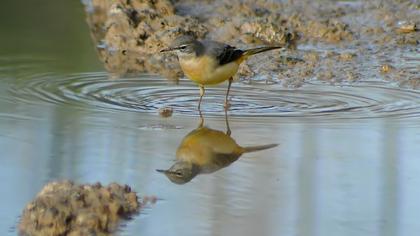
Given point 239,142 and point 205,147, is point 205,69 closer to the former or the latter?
→ point 239,142

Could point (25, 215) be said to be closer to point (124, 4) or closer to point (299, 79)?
point (299, 79)

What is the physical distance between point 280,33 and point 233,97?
7.85ft

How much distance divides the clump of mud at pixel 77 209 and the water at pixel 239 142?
9 cm

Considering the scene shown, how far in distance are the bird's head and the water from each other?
0.08m

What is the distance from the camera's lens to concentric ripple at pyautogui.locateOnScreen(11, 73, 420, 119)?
8.01 metres

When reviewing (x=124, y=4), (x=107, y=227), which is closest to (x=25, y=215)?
(x=107, y=227)

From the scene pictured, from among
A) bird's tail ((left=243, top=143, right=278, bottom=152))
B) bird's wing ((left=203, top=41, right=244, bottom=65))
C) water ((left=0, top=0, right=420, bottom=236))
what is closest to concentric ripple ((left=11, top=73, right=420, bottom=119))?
water ((left=0, top=0, right=420, bottom=236))

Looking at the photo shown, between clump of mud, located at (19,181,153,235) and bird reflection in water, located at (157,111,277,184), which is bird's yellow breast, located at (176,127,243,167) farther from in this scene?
clump of mud, located at (19,181,153,235)

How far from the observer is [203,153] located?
6.74 m

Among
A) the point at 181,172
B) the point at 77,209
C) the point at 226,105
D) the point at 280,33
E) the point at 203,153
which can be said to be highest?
the point at 280,33

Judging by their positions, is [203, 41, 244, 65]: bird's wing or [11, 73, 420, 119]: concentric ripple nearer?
[11, 73, 420, 119]: concentric ripple

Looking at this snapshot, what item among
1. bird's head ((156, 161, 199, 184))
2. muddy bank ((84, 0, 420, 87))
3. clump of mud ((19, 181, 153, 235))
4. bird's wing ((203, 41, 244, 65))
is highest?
muddy bank ((84, 0, 420, 87))

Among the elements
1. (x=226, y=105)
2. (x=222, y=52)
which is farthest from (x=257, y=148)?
(x=222, y=52)

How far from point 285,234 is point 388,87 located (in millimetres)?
3917
